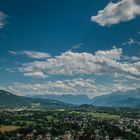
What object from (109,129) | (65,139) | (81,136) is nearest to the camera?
(65,139)

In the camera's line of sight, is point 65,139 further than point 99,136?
No

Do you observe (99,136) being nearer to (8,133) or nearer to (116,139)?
(116,139)

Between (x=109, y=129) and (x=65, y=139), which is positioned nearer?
(x=65, y=139)

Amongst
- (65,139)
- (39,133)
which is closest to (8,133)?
(39,133)

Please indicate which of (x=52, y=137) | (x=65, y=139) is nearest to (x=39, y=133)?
(x=52, y=137)

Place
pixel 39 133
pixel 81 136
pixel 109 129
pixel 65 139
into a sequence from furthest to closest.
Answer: pixel 109 129 < pixel 39 133 < pixel 81 136 < pixel 65 139

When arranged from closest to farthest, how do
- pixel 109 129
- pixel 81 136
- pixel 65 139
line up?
1. pixel 65 139
2. pixel 81 136
3. pixel 109 129

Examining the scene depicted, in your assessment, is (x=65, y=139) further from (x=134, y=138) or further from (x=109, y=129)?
(x=109, y=129)

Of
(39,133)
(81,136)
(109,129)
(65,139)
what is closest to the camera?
(65,139)

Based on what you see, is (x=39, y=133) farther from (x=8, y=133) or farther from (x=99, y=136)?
(x=99, y=136)
